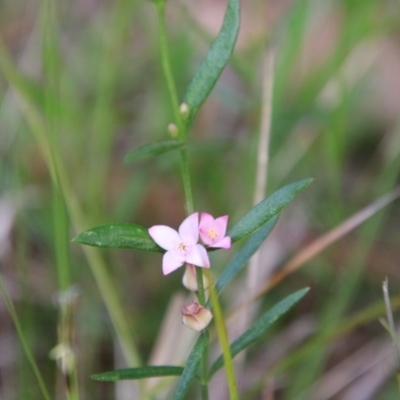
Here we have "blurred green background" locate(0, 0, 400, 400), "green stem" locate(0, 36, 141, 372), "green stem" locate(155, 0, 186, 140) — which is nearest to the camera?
"green stem" locate(155, 0, 186, 140)

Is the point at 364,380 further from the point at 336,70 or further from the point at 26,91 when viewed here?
the point at 26,91

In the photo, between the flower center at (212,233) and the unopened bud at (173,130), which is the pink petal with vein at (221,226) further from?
the unopened bud at (173,130)

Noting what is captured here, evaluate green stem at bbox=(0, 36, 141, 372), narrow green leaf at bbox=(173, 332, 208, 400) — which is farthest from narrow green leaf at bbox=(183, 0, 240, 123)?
green stem at bbox=(0, 36, 141, 372)

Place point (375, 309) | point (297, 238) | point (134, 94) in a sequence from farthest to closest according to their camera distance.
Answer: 1. point (134, 94)
2. point (297, 238)
3. point (375, 309)

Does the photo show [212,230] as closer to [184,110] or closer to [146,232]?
[146,232]

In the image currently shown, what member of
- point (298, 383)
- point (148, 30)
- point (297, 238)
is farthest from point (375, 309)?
point (148, 30)

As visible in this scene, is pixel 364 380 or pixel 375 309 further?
pixel 364 380

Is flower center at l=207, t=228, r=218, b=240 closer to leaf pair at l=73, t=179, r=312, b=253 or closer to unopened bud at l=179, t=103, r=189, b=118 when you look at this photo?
leaf pair at l=73, t=179, r=312, b=253
